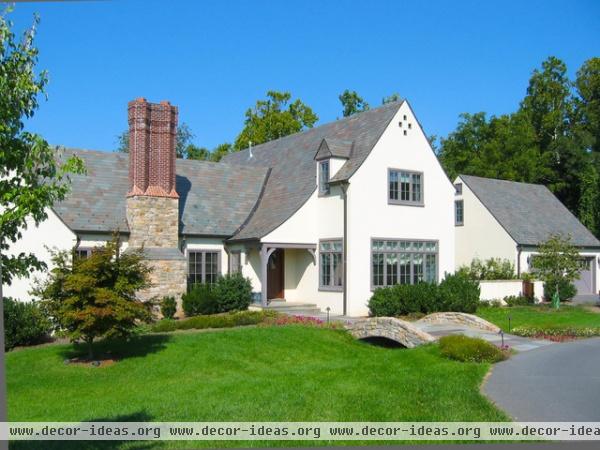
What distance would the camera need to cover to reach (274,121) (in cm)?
4653

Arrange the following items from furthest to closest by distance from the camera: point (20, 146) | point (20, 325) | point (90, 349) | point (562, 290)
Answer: point (562, 290), point (20, 325), point (90, 349), point (20, 146)

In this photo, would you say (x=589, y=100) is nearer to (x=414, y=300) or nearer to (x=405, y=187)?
(x=405, y=187)

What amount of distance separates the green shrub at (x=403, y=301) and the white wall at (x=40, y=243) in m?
9.91

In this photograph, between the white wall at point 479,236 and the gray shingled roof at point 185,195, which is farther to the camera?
the white wall at point 479,236

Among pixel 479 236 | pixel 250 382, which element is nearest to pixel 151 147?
pixel 250 382

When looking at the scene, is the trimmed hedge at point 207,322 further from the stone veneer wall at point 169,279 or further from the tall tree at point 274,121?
the tall tree at point 274,121

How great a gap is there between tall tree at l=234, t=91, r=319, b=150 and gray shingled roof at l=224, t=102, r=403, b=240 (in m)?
16.9

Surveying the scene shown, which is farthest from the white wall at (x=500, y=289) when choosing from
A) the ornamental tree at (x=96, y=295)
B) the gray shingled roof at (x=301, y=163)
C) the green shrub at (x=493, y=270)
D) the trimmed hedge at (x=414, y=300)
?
the ornamental tree at (x=96, y=295)

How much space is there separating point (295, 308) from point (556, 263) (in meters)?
11.7

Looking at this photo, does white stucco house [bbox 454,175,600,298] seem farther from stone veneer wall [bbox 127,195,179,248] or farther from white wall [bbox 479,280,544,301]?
stone veneer wall [bbox 127,195,179,248]

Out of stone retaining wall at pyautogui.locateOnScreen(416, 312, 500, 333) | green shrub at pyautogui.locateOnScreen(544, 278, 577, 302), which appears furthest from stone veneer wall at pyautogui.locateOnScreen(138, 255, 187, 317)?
green shrub at pyautogui.locateOnScreen(544, 278, 577, 302)

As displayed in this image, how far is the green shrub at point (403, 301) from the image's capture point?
2159cm

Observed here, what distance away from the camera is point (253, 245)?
23.3 meters

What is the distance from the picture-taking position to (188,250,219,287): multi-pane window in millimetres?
23641
